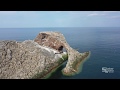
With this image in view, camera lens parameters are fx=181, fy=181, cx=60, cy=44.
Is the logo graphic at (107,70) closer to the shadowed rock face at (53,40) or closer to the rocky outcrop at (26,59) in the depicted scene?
the rocky outcrop at (26,59)

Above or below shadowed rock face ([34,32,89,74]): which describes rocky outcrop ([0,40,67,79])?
below

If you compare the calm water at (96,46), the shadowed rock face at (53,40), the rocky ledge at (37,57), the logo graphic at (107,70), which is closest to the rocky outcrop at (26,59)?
the rocky ledge at (37,57)

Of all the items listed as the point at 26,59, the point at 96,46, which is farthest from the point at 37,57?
the point at 96,46

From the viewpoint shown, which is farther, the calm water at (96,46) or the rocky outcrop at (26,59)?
the rocky outcrop at (26,59)

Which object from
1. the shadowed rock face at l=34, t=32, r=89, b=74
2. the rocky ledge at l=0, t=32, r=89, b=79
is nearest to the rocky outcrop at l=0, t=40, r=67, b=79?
the rocky ledge at l=0, t=32, r=89, b=79

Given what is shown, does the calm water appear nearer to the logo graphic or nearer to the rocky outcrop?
the logo graphic
